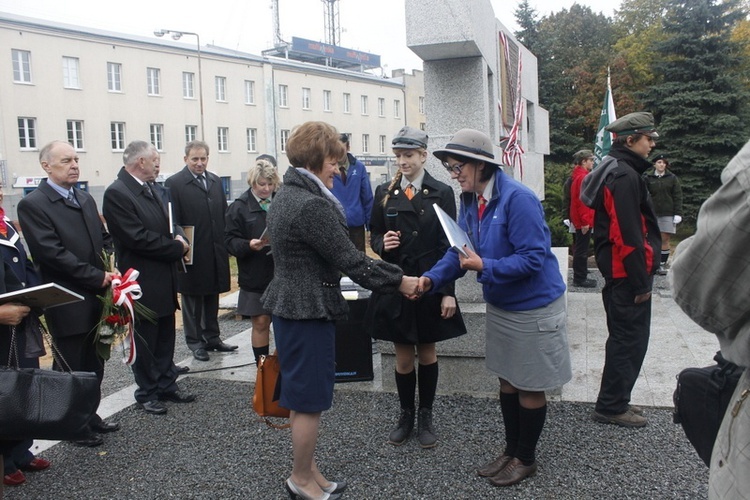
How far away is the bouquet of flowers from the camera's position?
173 inches

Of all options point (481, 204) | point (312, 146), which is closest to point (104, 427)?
point (312, 146)

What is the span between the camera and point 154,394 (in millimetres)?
5074

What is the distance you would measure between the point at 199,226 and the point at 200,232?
6cm

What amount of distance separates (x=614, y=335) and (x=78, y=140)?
36.5 metres

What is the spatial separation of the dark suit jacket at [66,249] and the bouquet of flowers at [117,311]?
0.28 ft

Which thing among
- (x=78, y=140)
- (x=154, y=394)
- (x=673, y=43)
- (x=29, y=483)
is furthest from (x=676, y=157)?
(x=78, y=140)

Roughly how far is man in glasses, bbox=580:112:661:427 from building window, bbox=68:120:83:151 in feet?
118

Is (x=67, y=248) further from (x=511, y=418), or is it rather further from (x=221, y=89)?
(x=221, y=89)

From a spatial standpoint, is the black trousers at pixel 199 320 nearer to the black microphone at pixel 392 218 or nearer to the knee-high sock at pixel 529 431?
the black microphone at pixel 392 218

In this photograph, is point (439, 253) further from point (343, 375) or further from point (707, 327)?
point (707, 327)

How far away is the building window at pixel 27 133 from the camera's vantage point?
3316 centimetres

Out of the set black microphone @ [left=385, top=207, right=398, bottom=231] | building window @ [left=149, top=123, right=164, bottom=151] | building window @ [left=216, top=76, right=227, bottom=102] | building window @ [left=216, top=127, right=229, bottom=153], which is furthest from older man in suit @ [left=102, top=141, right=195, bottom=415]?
building window @ [left=216, top=76, right=227, bottom=102]

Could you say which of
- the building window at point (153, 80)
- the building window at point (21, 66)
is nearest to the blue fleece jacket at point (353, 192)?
the building window at point (21, 66)

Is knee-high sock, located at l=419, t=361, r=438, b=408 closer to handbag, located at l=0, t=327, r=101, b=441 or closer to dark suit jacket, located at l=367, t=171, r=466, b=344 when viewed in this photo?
dark suit jacket, located at l=367, t=171, r=466, b=344
